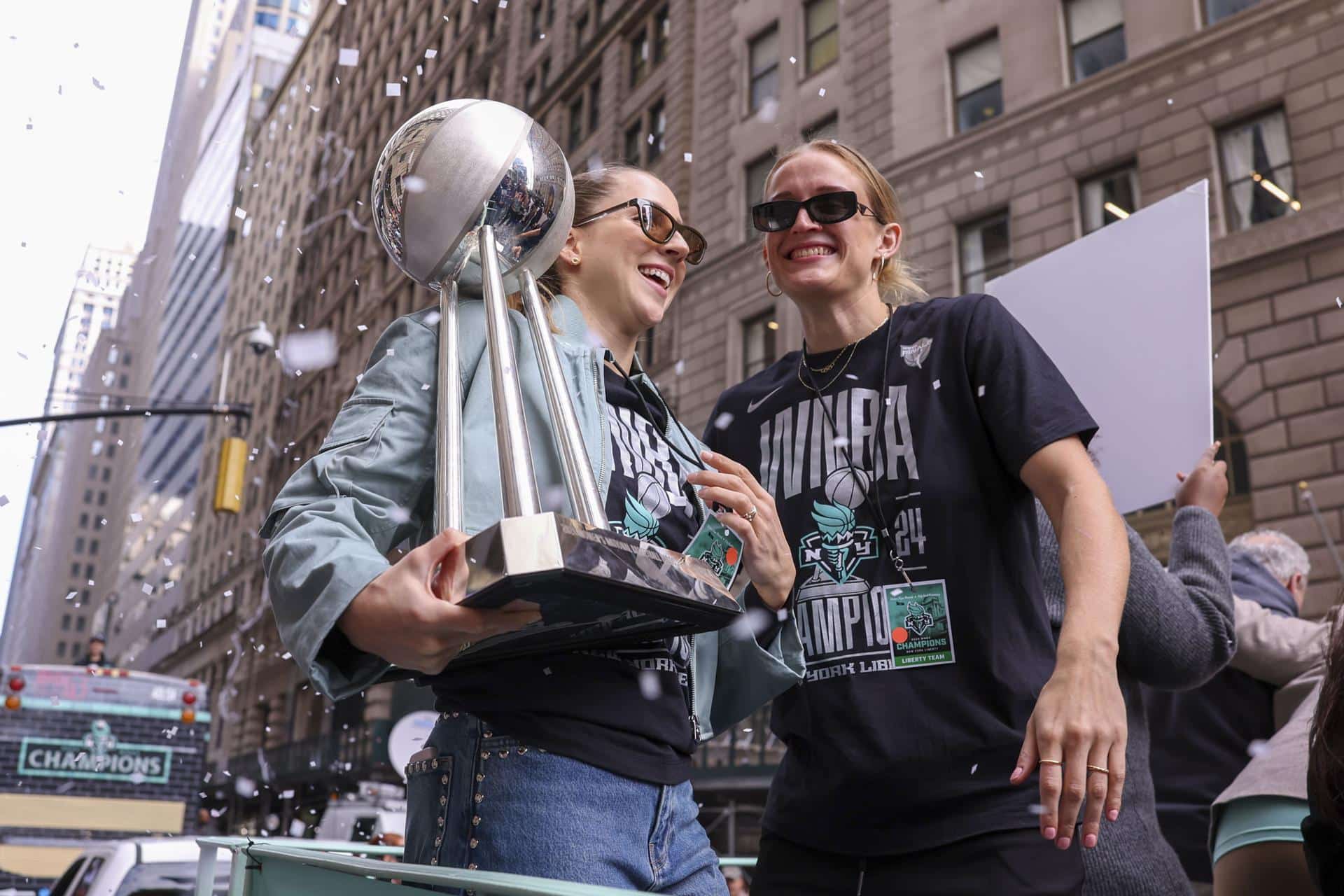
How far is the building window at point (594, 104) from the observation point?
9.71 m

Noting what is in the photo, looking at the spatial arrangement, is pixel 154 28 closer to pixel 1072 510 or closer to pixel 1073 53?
pixel 1073 53

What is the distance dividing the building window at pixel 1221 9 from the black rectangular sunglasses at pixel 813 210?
7.29 meters

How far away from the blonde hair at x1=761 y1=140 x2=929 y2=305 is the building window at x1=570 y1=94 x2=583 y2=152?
8.40m

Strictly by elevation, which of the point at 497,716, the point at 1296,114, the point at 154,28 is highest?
the point at 154,28

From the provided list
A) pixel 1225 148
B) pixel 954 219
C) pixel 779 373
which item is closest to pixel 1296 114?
pixel 1225 148

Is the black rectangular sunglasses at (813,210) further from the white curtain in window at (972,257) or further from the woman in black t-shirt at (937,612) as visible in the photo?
the white curtain in window at (972,257)

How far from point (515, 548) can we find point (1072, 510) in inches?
34.8

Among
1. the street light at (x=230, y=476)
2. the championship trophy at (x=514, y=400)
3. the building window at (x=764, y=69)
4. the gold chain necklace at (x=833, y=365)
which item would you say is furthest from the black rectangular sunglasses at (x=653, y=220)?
the street light at (x=230, y=476)

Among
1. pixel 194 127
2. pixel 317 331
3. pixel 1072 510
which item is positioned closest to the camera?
pixel 1072 510

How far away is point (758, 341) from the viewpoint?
25.8 ft

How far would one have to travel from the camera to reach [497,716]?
1.19 metres

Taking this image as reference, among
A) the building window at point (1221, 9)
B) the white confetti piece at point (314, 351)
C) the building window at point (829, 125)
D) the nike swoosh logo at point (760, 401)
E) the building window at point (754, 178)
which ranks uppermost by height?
the white confetti piece at point (314, 351)

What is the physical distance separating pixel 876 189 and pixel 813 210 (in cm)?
15

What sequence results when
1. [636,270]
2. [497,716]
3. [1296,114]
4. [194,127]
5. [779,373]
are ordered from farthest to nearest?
1. [194,127]
2. [1296,114]
3. [779,373]
4. [636,270]
5. [497,716]
